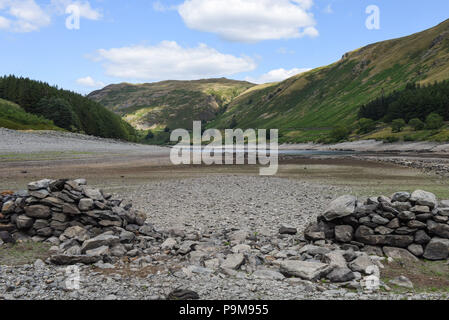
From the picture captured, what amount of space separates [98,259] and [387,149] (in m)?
118

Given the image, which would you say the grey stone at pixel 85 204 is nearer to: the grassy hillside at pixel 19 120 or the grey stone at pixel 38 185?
the grey stone at pixel 38 185

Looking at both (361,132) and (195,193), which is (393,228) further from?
(361,132)

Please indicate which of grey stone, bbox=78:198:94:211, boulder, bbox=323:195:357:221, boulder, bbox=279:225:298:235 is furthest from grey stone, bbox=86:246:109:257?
boulder, bbox=323:195:357:221

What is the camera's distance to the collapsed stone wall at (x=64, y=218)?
12.4 m

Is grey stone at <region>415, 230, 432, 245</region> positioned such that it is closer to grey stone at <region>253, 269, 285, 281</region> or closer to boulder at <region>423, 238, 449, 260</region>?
boulder at <region>423, 238, 449, 260</region>

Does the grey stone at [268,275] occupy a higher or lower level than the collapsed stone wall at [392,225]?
Answer: lower

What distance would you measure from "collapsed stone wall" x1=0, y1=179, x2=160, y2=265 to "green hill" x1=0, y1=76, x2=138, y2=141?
97439 millimetres

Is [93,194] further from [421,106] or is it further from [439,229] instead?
[421,106]

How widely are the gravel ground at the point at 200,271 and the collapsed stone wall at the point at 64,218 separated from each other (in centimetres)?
153

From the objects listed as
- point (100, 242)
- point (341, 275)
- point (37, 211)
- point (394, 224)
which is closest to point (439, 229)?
point (394, 224)

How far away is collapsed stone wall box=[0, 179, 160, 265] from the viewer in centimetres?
1242

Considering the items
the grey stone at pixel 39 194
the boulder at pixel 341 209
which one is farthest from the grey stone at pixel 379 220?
the grey stone at pixel 39 194

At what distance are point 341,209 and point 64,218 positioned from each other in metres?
11.0
